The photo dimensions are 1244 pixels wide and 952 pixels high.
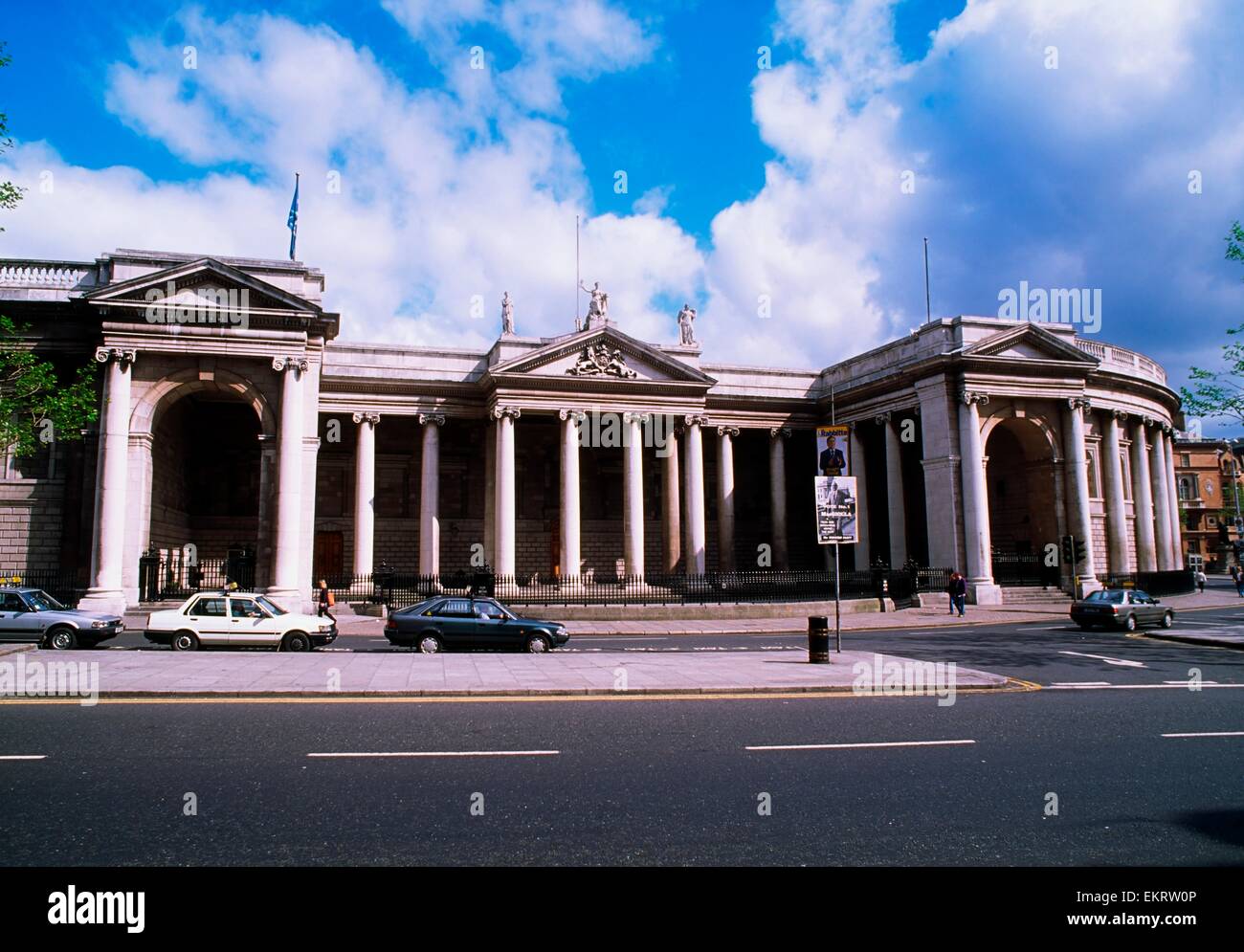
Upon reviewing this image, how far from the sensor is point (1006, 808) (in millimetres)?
6918

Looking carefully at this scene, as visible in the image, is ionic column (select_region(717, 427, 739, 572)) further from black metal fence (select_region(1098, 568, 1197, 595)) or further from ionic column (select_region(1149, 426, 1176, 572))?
ionic column (select_region(1149, 426, 1176, 572))

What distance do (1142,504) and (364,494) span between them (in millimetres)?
42650

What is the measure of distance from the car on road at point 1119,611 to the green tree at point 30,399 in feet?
107

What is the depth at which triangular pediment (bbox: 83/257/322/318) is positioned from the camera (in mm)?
30875

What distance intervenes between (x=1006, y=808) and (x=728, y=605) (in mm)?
25992

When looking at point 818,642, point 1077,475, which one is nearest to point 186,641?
point 818,642

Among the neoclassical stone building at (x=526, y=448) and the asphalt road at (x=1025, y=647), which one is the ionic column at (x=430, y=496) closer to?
the neoclassical stone building at (x=526, y=448)

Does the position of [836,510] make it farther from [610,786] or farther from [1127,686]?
[610,786]

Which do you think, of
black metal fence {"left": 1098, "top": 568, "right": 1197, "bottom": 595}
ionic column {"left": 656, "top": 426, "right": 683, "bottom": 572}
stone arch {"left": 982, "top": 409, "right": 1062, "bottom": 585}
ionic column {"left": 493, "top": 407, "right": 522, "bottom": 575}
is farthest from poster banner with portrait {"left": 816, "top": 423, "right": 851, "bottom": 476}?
black metal fence {"left": 1098, "top": 568, "right": 1197, "bottom": 595}

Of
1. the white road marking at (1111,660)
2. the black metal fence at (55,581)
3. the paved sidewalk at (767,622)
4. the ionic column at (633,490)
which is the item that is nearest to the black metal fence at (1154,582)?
the paved sidewalk at (767,622)

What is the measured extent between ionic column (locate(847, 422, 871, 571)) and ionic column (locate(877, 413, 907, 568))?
232cm

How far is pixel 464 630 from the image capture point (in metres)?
19.9
